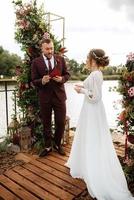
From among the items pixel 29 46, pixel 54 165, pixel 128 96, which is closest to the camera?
pixel 128 96

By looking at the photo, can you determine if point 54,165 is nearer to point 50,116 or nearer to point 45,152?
point 45,152

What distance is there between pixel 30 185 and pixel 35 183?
7 cm

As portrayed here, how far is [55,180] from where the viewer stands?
10.1 ft

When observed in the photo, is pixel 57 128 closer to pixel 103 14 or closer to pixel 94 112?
pixel 94 112

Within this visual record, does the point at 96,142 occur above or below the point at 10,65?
below

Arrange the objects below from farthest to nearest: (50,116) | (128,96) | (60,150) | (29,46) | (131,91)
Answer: (29,46), (60,150), (50,116), (128,96), (131,91)

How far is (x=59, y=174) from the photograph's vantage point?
127 inches

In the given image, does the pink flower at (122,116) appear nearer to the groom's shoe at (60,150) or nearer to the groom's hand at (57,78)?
the groom's hand at (57,78)

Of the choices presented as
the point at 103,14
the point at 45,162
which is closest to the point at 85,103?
the point at 45,162

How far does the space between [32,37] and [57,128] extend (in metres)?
1.43

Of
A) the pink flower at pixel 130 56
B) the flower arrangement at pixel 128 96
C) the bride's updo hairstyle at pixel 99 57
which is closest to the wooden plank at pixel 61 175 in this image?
the flower arrangement at pixel 128 96

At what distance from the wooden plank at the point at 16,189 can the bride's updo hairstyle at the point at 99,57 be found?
1.56m

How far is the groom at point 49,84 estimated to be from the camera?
3611mm

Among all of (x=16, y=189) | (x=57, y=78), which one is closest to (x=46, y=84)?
(x=57, y=78)
